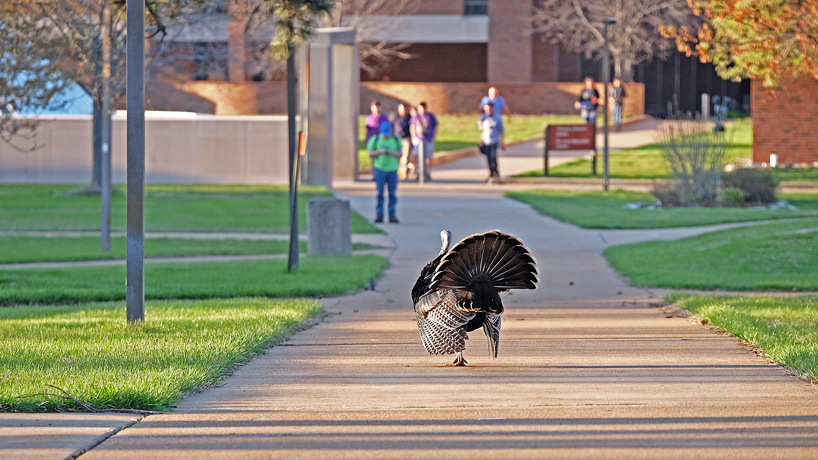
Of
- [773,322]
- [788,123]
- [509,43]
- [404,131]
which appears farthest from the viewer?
[509,43]

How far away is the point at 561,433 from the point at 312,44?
23024mm

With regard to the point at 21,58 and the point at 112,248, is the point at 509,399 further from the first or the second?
the point at 112,248

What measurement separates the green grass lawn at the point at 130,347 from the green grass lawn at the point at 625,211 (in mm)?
9953

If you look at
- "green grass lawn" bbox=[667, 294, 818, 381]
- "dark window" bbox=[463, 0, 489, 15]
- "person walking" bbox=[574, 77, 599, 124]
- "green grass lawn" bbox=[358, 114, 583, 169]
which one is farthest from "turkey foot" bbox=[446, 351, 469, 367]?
"dark window" bbox=[463, 0, 489, 15]

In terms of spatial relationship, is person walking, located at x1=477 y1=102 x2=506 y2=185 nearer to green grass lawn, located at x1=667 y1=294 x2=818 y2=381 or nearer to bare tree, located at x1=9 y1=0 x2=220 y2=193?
bare tree, located at x1=9 y1=0 x2=220 y2=193

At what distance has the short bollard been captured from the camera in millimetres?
14922

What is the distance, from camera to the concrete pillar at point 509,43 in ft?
163

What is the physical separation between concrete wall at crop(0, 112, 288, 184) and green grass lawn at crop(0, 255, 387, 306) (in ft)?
45.8

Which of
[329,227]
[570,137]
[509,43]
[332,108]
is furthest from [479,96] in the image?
[329,227]

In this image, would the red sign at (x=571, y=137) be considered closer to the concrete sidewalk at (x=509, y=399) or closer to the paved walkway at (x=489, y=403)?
the concrete sidewalk at (x=509, y=399)

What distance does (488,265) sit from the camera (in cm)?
679

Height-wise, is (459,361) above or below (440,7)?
below

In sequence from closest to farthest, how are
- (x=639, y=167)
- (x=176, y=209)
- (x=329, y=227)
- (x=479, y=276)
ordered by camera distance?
(x=479, y=276) → (x=329, y=227) → (x=176, y=209) → (x=639, y=167)

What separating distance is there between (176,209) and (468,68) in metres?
33.0
